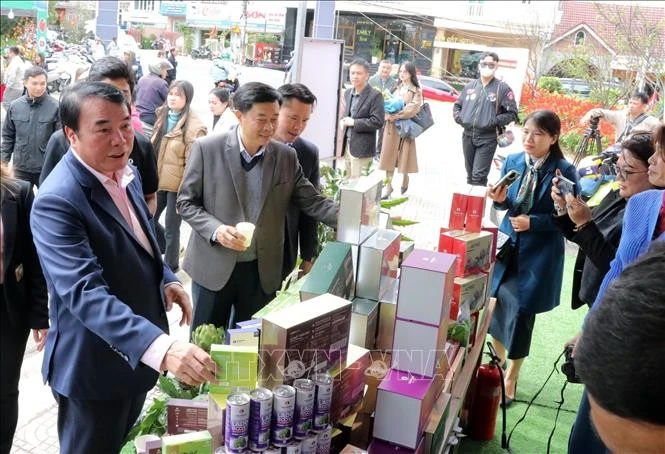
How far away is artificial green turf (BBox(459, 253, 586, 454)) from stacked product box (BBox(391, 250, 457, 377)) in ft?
4.72

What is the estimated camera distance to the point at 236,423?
52.4 inches

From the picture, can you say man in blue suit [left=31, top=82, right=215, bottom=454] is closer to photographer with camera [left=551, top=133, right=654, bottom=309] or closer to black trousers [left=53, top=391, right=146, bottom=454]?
black trousers [left=53, top=391, right=146, bottom=454]

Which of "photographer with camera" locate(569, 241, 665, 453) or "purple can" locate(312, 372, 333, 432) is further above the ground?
"photographer with camera" locate(569, 241, 665, 453)

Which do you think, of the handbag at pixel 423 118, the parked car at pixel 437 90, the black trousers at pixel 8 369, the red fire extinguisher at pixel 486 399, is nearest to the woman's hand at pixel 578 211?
the red fire extinguisher at pixel 486 399

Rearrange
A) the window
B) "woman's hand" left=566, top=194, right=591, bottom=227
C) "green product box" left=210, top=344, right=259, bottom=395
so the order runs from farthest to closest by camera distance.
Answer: the window → "woman's hand" left=566, top=194, right=591, bottom=227 → "green product box" left=210, top=344, right=259, bottom=395

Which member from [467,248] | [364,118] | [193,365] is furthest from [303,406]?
[364,118]

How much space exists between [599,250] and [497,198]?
2.33ft

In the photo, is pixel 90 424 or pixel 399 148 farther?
pixel 399 148

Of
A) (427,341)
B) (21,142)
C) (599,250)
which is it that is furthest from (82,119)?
(21,142)

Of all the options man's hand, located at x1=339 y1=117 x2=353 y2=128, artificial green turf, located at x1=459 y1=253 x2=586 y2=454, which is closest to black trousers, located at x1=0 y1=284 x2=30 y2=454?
artificial green turf, located at x1=459 y1=253 x2=586 y2=454

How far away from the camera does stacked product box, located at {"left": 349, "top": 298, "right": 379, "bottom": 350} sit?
1885mm

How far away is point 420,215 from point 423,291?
5.30 meters

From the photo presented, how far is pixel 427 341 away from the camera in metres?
1.75

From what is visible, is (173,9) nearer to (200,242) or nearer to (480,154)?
(480,154)
